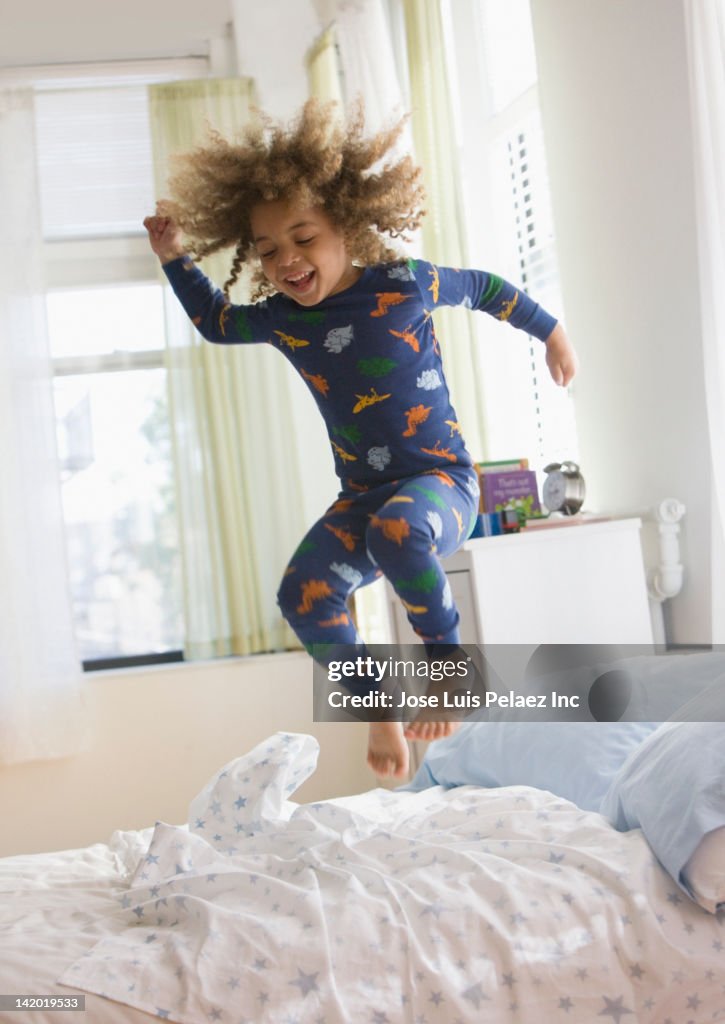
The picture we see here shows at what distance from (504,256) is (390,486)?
6.56ft

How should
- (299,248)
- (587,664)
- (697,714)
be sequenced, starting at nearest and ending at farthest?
(299,248)
(697,714)
(587,664)

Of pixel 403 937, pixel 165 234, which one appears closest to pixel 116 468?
pixel 165 234

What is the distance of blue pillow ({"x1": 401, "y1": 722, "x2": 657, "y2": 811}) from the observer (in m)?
2.19

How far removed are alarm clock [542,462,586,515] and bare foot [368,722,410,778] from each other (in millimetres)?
1303

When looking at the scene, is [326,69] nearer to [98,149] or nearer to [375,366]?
[98,149]

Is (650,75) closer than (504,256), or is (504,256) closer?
(650,75)

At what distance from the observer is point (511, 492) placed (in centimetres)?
301

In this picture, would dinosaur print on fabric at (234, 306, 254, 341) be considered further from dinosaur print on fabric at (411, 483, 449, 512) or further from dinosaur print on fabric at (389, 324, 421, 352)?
dinosaur print on fabric at (411, 483, 449, 512)

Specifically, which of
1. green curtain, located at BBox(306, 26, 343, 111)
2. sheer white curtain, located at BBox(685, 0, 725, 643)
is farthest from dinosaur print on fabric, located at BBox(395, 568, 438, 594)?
green curtain, located at BBox(306, 26, 343, 111)

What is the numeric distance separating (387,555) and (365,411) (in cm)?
31

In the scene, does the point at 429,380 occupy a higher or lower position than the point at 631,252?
lower

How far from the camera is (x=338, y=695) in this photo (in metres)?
1.82

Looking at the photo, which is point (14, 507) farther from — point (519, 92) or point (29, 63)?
point (519, 92)

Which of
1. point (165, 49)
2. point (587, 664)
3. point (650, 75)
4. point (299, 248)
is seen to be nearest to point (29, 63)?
point (165, 49)
